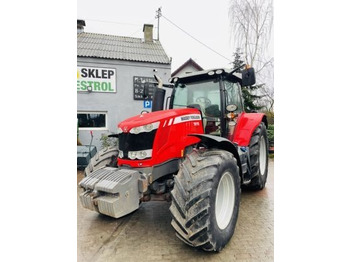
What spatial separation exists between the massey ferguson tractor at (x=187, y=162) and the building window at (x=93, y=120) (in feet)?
1.19

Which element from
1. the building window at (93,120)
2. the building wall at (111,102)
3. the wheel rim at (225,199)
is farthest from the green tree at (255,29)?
the building window at (93,120)

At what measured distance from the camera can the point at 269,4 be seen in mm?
2029

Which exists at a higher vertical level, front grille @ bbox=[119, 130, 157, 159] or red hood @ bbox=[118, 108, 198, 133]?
red hood @ bbox=[118, 108, 198, 133]

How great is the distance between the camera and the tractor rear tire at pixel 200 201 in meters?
1.73

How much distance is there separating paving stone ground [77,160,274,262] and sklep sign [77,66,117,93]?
1.52 meters

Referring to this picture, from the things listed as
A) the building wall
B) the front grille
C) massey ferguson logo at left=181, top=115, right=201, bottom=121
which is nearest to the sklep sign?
the building wall

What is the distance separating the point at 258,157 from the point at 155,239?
1909 mm

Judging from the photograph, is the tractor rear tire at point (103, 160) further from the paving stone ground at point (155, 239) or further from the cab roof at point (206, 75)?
the cab roof at point (206, 75)

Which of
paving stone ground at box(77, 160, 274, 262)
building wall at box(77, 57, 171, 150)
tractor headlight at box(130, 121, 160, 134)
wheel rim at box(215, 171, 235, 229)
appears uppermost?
building wall at box(77, 57, 171, 150)

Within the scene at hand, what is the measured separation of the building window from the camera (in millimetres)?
2736

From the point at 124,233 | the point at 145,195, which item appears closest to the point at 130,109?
the point at 145,195

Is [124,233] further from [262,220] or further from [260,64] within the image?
[260,64]

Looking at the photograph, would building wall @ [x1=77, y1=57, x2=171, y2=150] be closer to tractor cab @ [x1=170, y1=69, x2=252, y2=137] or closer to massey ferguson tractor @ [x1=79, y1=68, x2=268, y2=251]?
massey ferguson tractor @ [x1=79, y1=68, x2=268, y2=251]

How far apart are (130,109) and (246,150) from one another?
179 centimetres
